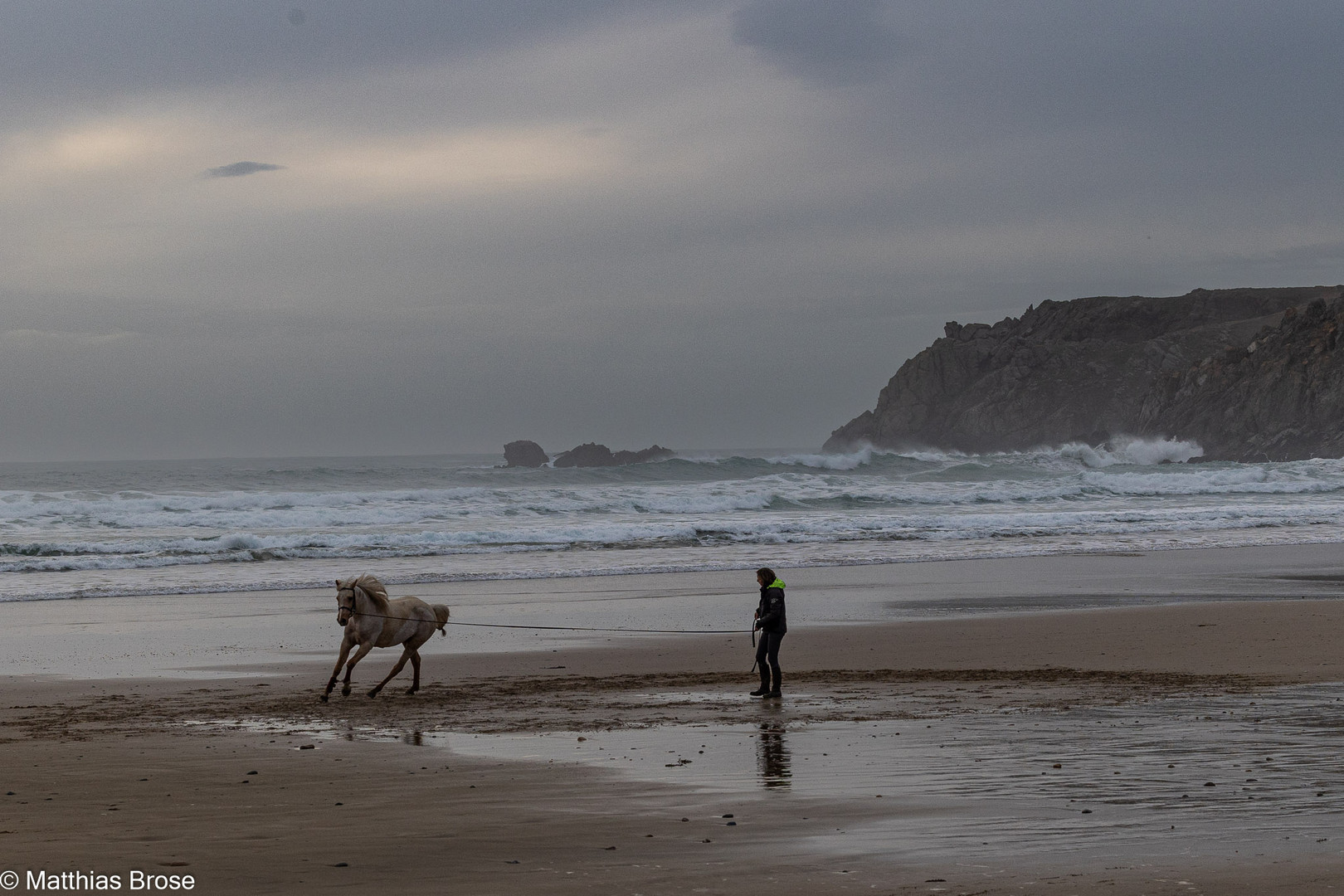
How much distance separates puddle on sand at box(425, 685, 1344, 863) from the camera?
18.4 feet

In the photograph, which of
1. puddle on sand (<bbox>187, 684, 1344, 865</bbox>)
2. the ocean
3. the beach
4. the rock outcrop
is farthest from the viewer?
the rock outcrop

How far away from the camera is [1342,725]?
834 centimetres

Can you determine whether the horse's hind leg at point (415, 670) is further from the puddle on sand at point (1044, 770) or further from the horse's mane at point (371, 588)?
the puddle on sand at point (1044, 770)

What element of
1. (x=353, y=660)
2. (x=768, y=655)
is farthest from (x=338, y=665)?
(x=768, y=655)

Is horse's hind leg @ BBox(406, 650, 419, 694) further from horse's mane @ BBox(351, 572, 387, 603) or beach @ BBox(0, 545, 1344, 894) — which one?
horse's mane @ BBox(351, 572, 387, 603)

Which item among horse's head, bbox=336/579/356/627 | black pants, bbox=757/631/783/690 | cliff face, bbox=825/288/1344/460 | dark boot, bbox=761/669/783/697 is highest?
cliff face, bbox=825/288/1344/460

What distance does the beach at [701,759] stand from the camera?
529cm

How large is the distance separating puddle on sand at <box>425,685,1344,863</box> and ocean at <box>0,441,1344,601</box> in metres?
14.3

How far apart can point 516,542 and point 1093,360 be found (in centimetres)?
13019

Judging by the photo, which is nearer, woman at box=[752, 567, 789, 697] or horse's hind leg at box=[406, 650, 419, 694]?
woman at box=[752, 567, 789, 697]

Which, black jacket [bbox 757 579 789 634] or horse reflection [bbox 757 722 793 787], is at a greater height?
black jacket [bbox 757 579 789 634]

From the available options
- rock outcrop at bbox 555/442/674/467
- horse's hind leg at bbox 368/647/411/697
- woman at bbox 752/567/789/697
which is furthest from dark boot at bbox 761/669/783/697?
rock outcrop at bbox 555/442/674/467

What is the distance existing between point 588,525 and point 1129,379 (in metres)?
122

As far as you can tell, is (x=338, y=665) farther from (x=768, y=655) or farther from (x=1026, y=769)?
(x=1026, y=769)
